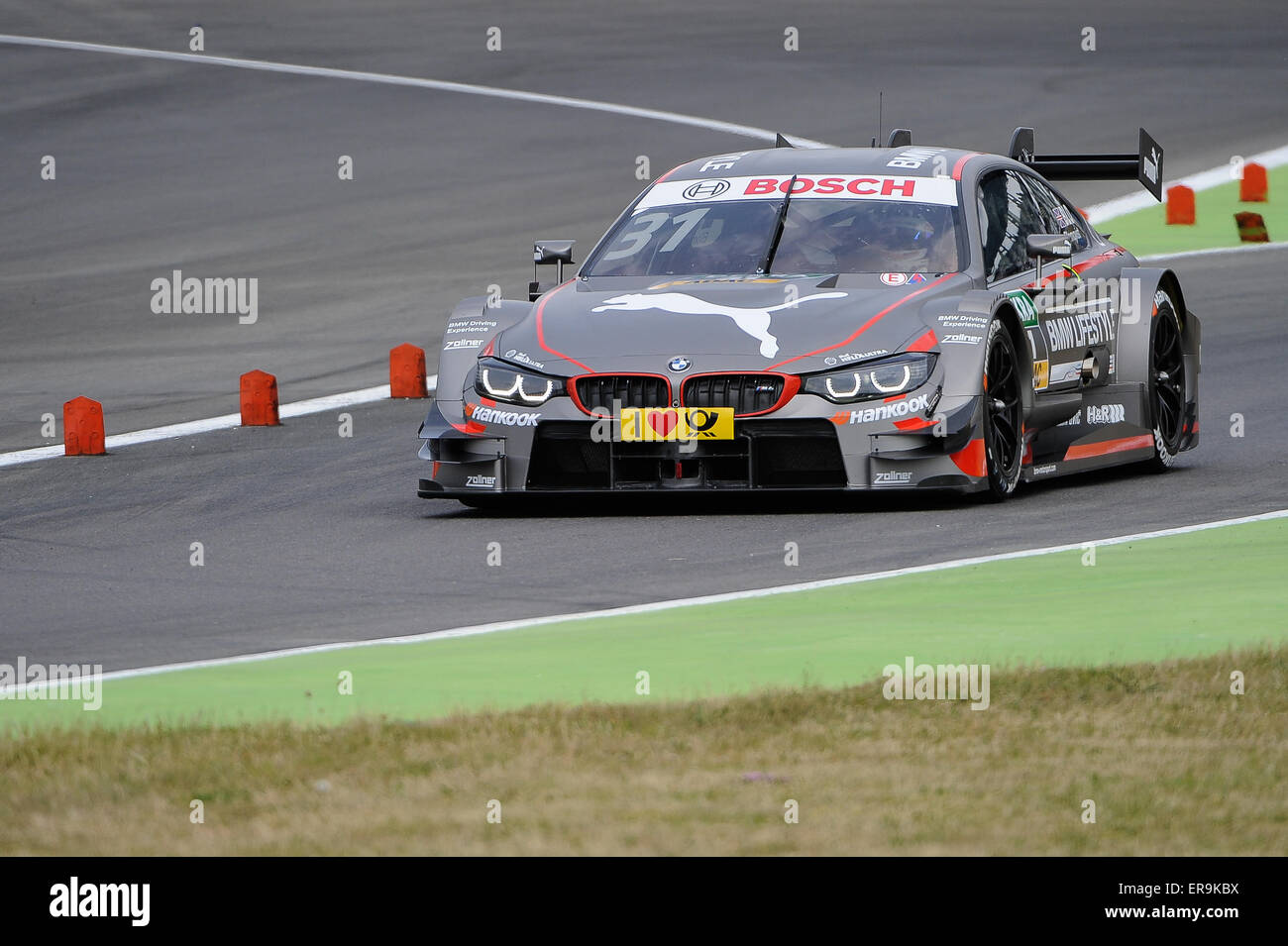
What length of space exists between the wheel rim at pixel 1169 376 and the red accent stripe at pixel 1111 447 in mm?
253

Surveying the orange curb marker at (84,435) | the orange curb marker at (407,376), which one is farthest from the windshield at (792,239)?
the orange curb marker at (407,376)

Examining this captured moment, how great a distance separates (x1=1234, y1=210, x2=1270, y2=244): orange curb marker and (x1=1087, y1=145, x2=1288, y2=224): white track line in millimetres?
1596

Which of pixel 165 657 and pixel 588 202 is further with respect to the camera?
pixel 588 202

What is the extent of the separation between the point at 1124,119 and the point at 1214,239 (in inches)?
334

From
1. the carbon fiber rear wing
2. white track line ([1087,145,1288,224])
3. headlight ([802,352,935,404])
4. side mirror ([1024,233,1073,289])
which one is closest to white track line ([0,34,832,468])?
white track line ([1087,145,1288,224])

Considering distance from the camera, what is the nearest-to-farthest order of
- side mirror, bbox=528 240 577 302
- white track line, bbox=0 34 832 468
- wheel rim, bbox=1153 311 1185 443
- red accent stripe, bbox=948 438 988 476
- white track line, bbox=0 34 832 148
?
red accent stripe, bbox=948 438 988 476, side mirror, bbox=528 240 577 302, wheel rim, bbox=1153 311 1185 443, white track line, bbox=0 34 832 468, white track line, bbox=0 34 832 148

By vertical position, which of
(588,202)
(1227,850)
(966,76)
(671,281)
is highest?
(966,76)

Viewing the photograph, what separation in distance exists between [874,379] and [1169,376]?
8.82ft

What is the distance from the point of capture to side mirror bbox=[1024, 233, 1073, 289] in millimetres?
11594

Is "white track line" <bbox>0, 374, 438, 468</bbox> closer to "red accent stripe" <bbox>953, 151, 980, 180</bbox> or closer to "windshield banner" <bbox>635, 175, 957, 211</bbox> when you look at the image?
"windshield banner" <bbox>635, 175, 957, 211</bbox>

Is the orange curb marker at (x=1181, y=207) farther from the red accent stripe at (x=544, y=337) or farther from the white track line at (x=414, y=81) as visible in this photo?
the red accent stripe at (x=544, y=337)

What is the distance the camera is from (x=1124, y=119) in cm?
3112

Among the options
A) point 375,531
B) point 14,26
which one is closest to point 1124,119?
point 14,26
